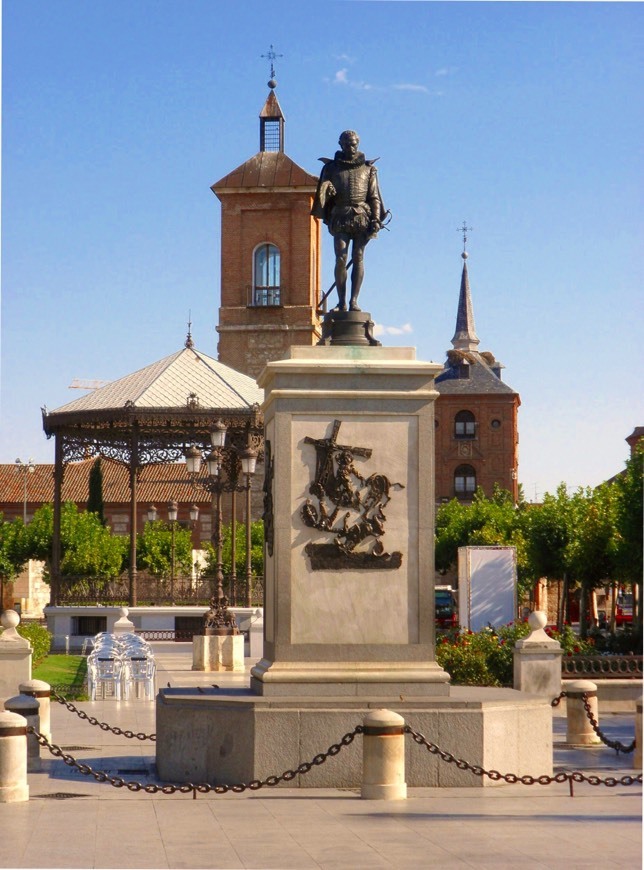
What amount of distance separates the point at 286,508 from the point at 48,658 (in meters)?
21.9

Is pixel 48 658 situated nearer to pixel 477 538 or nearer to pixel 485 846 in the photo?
pixel 485 846

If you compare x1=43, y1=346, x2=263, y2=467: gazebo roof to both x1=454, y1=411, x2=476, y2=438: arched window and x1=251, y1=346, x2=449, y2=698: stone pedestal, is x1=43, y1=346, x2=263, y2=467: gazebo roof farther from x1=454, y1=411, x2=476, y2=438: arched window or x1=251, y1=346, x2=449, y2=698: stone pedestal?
x1=454, y1=411, x2=476, y2=438: arched window

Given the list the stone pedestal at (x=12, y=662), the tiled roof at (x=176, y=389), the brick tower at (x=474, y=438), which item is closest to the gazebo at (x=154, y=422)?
the tiled roof at (x=176, y=389)

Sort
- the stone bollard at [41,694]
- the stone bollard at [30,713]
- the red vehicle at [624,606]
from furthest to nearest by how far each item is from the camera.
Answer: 1. the red vehicle at [624,606]
2. the stone bollard at [41,694]
3. the stone bollard at [30,713]

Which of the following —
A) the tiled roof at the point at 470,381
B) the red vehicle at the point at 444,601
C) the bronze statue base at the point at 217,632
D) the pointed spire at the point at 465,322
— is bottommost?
the red vehicle at the point at 444,601

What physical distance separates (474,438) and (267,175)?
111 ft

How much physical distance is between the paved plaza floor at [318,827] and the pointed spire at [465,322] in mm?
110102

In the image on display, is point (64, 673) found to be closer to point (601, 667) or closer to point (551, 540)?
point (601, 667)

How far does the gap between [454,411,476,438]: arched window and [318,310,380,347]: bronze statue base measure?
92.7m

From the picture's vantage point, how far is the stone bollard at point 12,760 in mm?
11664

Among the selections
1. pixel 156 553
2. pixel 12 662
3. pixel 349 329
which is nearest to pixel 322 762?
pixel 349 329

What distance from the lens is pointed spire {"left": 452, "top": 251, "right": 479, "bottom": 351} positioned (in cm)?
12312

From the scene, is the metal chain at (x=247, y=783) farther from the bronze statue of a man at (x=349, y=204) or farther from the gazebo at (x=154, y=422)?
the gazebo at (x=154, y=422)

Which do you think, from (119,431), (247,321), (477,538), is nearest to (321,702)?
(119,431)
